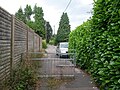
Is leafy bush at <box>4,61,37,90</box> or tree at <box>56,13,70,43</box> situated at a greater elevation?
tree at <box>56,13,70,43</box>

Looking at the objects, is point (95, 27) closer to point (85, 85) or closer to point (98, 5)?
point (98, 5)

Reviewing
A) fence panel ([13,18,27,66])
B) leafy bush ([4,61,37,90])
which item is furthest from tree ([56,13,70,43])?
leafy bush ([4,61,37,90])

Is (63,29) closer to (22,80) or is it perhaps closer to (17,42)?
(17,42)

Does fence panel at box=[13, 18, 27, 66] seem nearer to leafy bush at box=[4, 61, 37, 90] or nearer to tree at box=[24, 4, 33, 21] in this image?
leafy bush at box=[4, 61, 37, 90]

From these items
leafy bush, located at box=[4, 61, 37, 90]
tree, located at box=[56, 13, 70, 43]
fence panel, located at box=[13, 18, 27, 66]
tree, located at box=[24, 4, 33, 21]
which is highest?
tree, located at box=[24, 4, 33, 21]

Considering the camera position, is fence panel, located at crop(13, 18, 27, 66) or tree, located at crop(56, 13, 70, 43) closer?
fence panel, located at crop(13, 18, 27, 66)

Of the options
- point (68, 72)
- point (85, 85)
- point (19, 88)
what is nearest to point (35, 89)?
point (19, 88)

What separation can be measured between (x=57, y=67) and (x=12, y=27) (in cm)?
374

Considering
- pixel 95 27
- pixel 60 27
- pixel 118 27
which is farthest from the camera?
pixel 60 27

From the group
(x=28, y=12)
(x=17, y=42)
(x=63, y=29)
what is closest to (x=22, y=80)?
(x=17, y=42)

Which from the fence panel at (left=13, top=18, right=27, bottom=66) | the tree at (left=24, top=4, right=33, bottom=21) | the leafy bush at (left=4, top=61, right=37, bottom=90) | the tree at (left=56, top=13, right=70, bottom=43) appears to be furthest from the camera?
the tree at (left=24, top=4, right=33, bottom=21)

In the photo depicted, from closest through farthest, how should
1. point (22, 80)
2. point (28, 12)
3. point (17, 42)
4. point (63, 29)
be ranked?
point (22, 80)
point (17, 42)
point (63, 29)
point (28, 12)

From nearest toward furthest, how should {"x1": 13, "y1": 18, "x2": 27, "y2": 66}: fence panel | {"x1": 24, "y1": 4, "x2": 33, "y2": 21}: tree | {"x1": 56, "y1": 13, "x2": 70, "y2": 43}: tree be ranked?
{"x1": 13, "y1": 18, "x2": 27, "y2": 66}: fence panel
{"x1": 56, "y1": 13, "x2": 70, "y2": 43}: tree
{"x1": 24, "y1": 4, "x2": 33, "y2": 21}: tree

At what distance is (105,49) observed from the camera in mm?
7000
